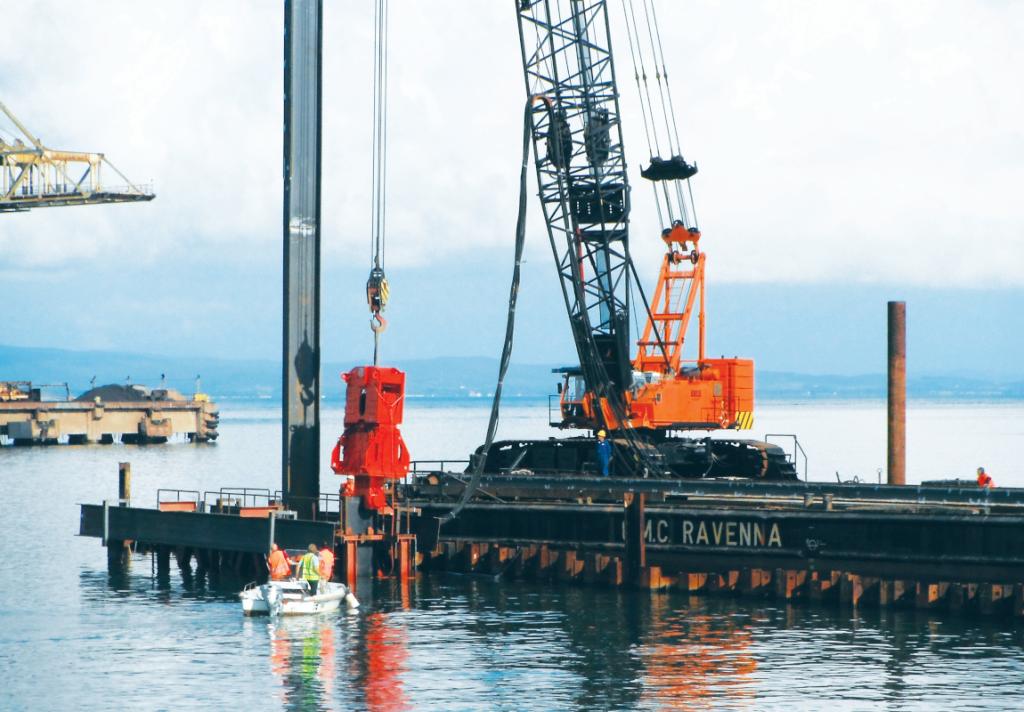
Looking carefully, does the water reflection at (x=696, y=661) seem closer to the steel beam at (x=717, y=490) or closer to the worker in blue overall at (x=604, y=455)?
the steel beam at (x=717, y=490)

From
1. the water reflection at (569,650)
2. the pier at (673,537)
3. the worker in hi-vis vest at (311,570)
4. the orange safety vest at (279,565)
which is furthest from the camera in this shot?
the orange safety vest at (279,565)

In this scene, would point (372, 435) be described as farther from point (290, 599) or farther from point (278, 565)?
point (290, 599)

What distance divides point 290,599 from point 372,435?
5.75m

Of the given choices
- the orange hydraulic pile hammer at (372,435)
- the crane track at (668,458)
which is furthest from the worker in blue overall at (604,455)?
the orange hydraulic pile hammer at (372,435)

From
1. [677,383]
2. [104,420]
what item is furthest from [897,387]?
[104,420]

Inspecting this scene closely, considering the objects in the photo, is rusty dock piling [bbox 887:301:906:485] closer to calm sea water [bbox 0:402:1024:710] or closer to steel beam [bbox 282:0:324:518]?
calm sea water [bbox 0:402:1024:710]

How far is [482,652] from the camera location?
36.6 metres

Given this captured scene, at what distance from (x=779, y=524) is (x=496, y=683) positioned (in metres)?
12.3

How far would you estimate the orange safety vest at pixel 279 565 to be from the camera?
42.3 metres

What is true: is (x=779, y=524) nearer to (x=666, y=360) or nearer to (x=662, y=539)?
(x=662, y=539)

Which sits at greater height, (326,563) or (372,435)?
(372,435)

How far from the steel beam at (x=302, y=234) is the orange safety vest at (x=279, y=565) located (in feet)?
24.3

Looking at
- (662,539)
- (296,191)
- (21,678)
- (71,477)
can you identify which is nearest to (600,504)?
(662,539)

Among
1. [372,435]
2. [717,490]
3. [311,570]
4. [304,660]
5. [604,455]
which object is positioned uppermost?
[372,435]
